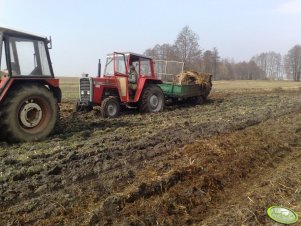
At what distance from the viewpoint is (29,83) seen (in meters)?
7.19

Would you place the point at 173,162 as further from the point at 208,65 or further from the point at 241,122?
the point at 208,65

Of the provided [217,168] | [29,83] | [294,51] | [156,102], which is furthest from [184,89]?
[294,51]

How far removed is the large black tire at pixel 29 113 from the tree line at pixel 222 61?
12.2 meters

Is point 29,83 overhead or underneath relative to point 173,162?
overhead

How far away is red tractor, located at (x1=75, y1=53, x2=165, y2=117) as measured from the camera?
11336 millimetres

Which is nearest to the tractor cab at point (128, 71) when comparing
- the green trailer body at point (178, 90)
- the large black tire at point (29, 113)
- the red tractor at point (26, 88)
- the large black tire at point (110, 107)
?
the large black tire at point (110, 107)

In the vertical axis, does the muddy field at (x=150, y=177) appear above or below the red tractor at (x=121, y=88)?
below

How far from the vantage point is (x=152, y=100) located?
1274cm

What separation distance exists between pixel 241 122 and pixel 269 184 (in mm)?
4624

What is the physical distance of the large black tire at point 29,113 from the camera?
21.7 feet

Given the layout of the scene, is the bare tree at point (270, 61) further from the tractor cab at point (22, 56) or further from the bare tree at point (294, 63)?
the tractor cab at point (22, 56)

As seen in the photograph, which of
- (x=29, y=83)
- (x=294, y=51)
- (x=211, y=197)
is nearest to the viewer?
(x=211, y=197)

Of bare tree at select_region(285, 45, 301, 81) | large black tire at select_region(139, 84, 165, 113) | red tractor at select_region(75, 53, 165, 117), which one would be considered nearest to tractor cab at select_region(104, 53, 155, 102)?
red tractor at select_region(75, 53, 165, 117)

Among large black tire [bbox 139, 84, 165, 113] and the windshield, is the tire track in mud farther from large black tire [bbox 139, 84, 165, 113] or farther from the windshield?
the windshield
